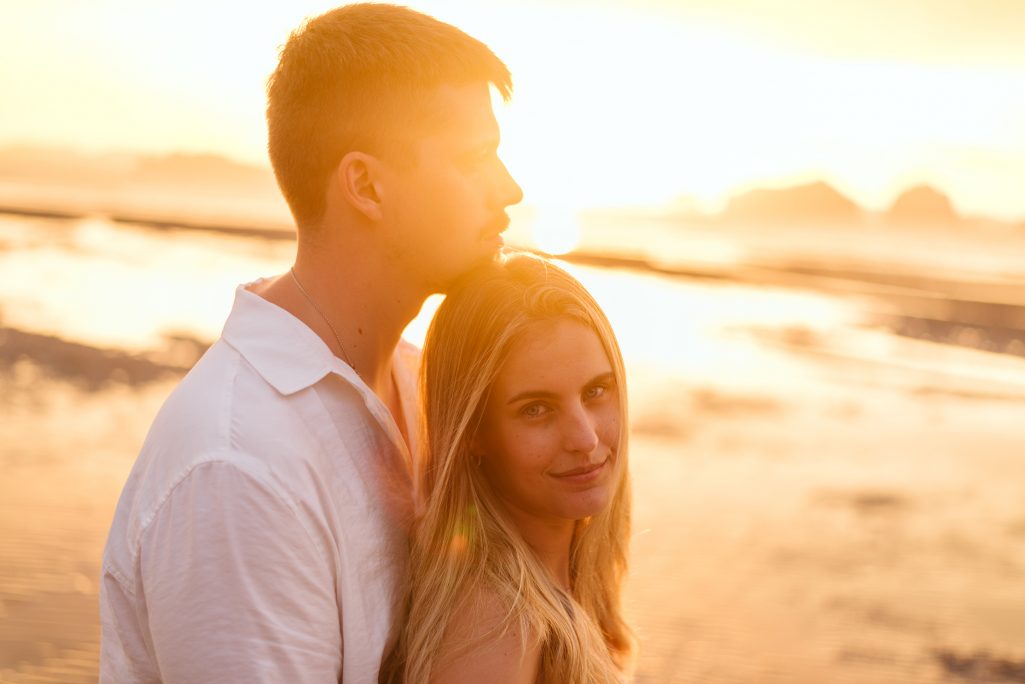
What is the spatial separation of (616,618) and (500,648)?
1.07 meters

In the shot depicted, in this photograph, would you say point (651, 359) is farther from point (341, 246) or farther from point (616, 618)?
point (341, 246)

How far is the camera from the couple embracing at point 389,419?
2537 mm

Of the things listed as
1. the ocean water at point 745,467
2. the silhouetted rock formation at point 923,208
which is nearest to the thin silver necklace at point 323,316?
the ocean water at point 745,467

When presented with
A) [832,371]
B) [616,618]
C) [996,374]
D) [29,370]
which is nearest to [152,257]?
[29,370]

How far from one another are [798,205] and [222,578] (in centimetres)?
5611

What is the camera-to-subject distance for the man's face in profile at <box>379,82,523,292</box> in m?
3.13

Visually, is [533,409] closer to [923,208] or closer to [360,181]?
[360,181]

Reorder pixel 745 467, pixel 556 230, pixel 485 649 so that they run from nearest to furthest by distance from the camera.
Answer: pixel 485 649
pixel 745 467
pixel 556 230

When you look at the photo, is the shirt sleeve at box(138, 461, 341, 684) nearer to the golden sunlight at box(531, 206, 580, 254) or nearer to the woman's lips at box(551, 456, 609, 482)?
the woman's lips at box(551, 456, 609, 482)

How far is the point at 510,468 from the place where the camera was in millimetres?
3297

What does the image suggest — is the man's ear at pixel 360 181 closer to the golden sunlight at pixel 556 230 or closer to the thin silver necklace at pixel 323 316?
the thin silver necklace at pixel 323 316

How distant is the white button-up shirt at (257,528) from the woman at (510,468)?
0.19m

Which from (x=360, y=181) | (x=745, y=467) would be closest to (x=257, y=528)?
(x=360, y=181)

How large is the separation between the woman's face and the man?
336 millimetres
